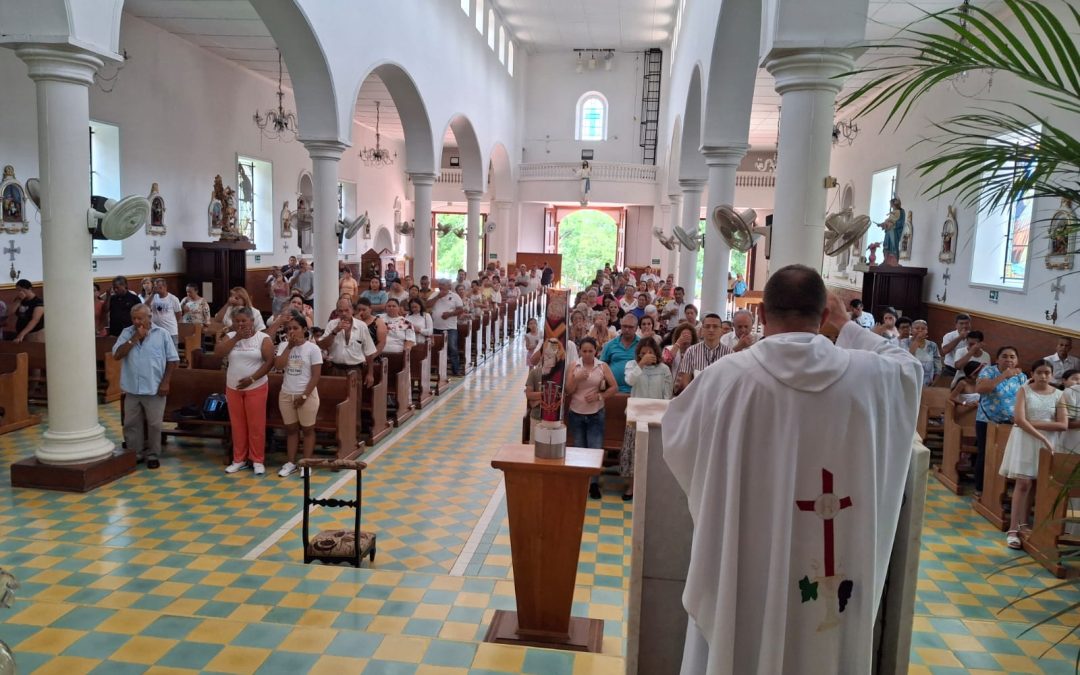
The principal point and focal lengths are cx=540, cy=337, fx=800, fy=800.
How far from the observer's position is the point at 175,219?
1572 cm

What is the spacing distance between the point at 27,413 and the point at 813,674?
9940mm

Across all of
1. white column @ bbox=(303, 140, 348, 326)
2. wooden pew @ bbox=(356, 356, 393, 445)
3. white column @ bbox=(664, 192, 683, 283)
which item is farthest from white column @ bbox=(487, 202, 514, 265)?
wooden pew @ bbox=(356, 356, 393, 445)

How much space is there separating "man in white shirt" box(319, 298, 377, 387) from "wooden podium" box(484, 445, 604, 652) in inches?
195

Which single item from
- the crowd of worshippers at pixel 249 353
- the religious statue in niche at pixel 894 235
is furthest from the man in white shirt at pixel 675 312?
the religious statue in niche at pixel 894 235

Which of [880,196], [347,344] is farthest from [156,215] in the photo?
[880,196]

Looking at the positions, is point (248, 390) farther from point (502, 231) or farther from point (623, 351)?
point (502, 231)

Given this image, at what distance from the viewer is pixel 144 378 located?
788 centimetres

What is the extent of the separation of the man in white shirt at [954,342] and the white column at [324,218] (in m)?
8.67

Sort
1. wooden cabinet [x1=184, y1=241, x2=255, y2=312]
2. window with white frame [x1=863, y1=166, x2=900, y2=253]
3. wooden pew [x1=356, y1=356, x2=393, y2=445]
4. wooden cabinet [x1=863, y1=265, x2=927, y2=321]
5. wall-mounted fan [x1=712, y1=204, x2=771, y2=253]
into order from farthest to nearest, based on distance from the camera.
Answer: window with white frame [x1=863, y1=166, x2=900, y2=253] → wooden cabinet [x1=184, y1=241, x2=255, y2=312] → wooden cabinet [x1=863, y1=265, x2=927, y2=321] → wooden pew [x1=356, y1=356, x2=393, y2=445] → wall-mounted fan [x1=712, y1=204, x2=771, y2=253]

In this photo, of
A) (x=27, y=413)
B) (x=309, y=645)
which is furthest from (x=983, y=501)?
(x=27, y=413)

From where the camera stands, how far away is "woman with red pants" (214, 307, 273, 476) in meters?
7.93

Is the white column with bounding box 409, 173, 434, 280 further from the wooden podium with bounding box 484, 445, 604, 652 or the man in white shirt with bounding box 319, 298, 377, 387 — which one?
the wooden podium with bounding box 484, 445, 604, 652

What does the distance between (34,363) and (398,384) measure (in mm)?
4680

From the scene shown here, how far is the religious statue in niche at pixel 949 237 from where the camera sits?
13.8 meters
